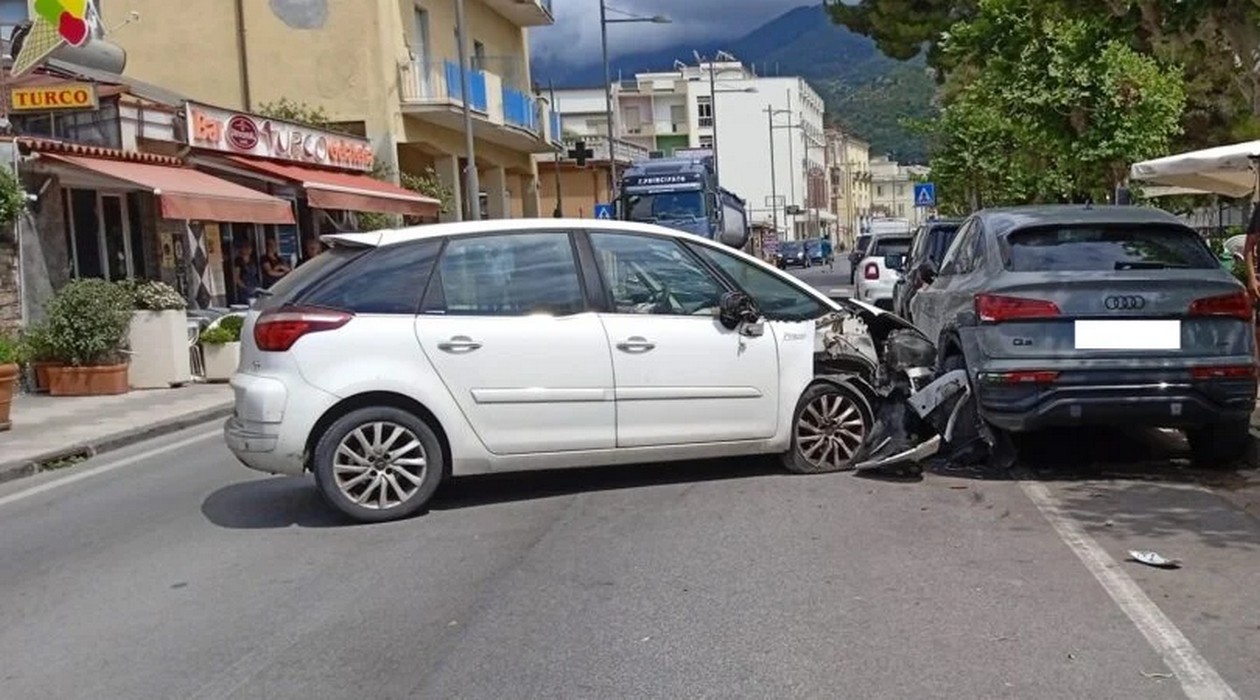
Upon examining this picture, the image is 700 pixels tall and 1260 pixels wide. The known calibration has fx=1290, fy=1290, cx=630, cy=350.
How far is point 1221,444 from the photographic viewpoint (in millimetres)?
8141

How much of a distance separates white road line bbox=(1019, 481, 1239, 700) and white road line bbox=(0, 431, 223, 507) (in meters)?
7.15

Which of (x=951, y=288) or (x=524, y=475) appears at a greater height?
(x=951, y=288)

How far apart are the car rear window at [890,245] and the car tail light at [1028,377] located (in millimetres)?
16556

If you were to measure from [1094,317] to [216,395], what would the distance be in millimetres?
11094

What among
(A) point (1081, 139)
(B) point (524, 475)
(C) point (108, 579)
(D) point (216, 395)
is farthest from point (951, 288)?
(A) point (1081, 139)

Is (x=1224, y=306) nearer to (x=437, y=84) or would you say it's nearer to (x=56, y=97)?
(x=56, y=97)

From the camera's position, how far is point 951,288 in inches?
355

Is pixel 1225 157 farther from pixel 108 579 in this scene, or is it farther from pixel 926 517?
pixel 108 579

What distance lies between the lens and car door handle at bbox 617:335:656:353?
7.64m

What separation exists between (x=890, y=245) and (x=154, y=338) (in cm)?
1363

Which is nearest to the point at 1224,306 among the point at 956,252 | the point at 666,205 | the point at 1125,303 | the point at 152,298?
the point at 1125,303

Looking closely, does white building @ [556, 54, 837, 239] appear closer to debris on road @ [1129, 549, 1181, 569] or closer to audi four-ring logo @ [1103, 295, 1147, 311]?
audi four-ring logo @ [1103, 295, 1147, 311]

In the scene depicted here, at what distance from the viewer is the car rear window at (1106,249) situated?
311 inches

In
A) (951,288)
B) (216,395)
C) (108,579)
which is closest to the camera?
(108,579)
